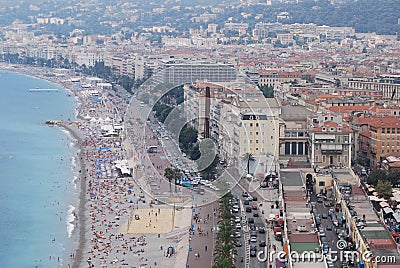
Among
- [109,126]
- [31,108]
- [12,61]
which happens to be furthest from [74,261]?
[12,61]

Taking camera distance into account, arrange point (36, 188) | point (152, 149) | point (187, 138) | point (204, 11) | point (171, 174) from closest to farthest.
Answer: point (171, 174) < point (36, 188) < point (187, 138) < point (152, 149) < point (204, 11)

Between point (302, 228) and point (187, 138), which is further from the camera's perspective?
point (187, 138)

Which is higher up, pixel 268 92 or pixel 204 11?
pixel 204 11

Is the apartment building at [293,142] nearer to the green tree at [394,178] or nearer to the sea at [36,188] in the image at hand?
the green tree at [394,178]

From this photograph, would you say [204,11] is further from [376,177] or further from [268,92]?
[376,177]

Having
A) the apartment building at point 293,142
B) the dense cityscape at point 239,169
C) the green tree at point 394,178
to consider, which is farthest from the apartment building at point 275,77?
the green tree at point 394,178

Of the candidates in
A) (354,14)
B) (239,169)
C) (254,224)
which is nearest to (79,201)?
(239,169)

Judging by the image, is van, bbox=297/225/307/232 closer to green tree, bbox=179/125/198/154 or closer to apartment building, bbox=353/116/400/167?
apartment building, bbox=353/116/400/167
